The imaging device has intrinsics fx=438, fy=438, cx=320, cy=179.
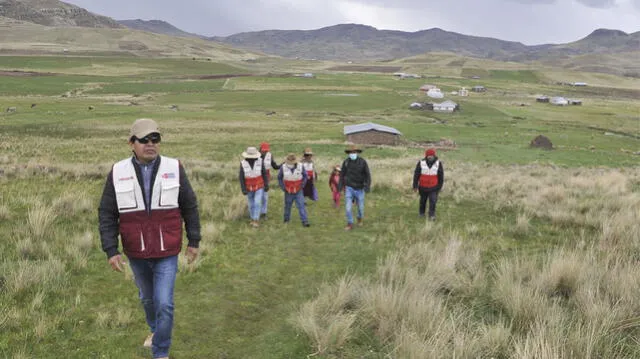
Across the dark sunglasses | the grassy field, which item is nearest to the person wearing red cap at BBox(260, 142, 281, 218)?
the grassy field

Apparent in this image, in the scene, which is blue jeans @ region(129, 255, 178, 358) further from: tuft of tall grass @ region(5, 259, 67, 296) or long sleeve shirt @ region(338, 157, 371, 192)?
long sleeve shirt @ region(338, 157, 371, 192)

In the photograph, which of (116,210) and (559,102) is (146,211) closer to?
(116,210)

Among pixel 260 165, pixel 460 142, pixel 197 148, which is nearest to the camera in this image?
pixel 260 165

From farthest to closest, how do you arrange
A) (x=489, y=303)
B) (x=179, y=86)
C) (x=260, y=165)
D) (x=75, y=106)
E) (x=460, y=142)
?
1. (x=179, y=86)
2. (x=75, y=106)
3. (x=460, y=142)
4. (x=260, y=165)
5. (x=489, y=303)

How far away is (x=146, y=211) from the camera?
4.56m

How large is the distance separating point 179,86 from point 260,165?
112m

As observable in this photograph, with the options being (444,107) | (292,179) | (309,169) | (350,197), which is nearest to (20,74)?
(444,107)

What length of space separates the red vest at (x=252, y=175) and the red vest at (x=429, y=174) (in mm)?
4476

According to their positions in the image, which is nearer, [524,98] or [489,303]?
[489,303]

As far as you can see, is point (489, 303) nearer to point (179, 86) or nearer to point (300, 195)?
point (300, 195)

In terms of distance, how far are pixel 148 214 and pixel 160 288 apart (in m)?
0.80

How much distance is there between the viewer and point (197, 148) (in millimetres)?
37656

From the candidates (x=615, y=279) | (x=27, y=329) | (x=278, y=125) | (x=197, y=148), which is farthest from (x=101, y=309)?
(x=278, y=125)

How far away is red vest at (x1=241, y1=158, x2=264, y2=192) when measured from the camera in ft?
36.6
